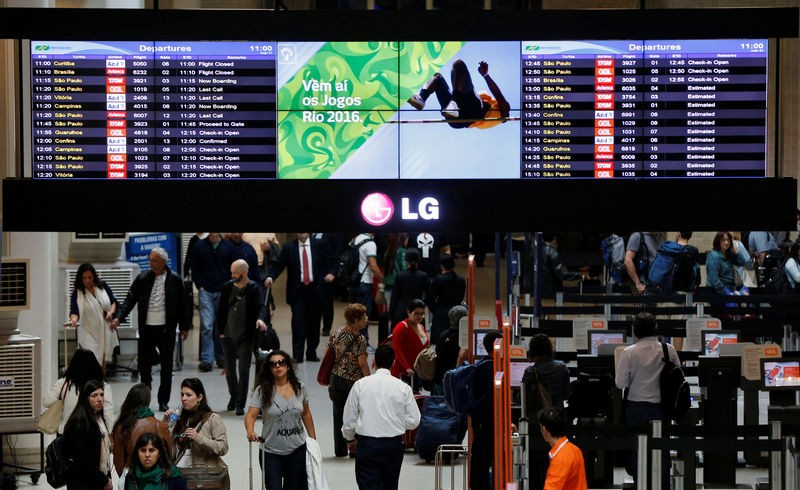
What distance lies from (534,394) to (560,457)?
1605mm

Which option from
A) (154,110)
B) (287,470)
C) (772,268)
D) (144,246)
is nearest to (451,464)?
(287,470)

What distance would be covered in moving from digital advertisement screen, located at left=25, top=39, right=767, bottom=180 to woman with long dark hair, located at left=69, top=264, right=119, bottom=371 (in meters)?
4.93

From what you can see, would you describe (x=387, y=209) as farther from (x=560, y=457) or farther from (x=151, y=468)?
(x=151, y=468)

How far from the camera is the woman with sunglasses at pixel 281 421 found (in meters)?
8.37

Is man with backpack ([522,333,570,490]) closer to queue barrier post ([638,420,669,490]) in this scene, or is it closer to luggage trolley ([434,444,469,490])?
luggage trolley ([434,444,469,490])

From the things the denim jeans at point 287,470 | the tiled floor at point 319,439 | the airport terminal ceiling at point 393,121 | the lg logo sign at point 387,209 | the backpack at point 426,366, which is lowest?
the tiled floor at point 319,439

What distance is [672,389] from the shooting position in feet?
30.6

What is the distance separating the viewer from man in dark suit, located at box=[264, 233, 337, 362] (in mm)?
15469

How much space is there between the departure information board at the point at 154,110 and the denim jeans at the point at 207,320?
683 centimetres

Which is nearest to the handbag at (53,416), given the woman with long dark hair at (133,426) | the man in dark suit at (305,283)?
the woman with long dark hair at (133,426)

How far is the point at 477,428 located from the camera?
29.7 feet

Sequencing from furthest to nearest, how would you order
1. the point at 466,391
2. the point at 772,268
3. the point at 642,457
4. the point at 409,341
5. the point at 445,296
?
1. the point at 772,268
2. the point at 445,296
3. the point at 409,341
4. the point at 466,391
5. the point at 642,457

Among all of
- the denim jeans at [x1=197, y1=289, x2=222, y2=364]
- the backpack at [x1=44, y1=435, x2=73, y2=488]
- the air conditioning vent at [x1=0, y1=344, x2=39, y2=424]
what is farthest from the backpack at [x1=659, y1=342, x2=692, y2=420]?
the denim jeans at [x1=197, y1=289, x2=222, y2=364]

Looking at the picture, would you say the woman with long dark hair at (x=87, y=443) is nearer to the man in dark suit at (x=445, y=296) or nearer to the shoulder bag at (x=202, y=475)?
the shoulder bag at (x=202, y=475)
